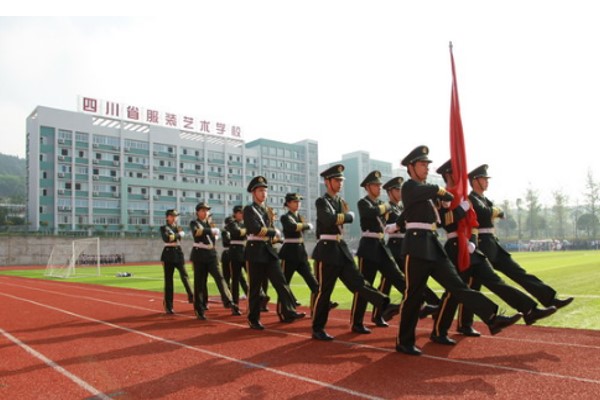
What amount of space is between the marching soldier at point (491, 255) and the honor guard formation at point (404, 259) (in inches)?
0.5

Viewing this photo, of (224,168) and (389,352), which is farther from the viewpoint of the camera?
(224,168)

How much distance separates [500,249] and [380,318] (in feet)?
6.31

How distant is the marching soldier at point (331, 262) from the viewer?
6211 millimetres

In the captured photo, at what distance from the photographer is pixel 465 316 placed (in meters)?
6.16

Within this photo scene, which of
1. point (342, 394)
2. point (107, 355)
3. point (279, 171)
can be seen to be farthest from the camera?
point (279, 171)

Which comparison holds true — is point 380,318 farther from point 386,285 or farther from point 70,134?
point 70,134

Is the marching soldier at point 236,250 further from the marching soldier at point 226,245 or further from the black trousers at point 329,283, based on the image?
the black trousers at point 329,283

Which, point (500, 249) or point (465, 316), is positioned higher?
point (500, 249)

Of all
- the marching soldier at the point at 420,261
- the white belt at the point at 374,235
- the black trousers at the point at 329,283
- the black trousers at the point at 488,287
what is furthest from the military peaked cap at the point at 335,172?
the black trousers at the point at 488,287

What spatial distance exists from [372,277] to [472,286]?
1505mm

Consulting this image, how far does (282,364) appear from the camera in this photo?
193 inches

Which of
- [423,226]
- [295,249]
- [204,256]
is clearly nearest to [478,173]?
[423,226]

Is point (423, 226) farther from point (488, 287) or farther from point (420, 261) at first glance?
point (488, 287)

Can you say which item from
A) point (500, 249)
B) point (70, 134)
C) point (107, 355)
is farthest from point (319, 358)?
point (70, 134)
